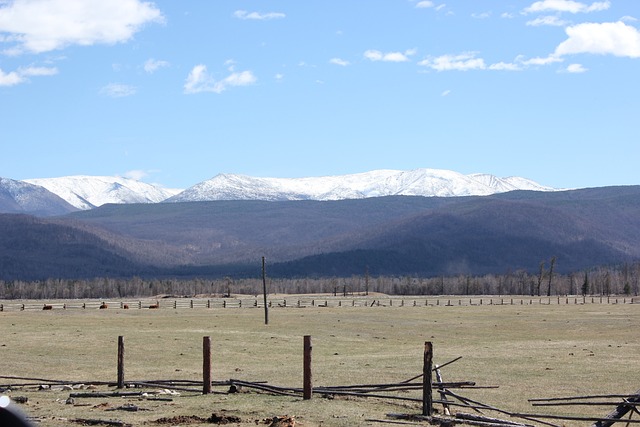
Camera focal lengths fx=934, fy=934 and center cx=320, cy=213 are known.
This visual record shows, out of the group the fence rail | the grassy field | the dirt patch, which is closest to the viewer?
the dirt patch

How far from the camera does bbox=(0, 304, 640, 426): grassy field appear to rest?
76.1ft

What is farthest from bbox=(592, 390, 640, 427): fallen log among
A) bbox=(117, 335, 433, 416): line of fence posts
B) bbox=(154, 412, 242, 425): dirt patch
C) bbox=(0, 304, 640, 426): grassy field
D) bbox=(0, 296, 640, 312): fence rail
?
bbox=(0, 296, 640, 312): fence rail

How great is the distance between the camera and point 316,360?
40938 mm

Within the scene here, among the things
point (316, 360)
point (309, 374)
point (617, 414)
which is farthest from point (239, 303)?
point (617, 414)

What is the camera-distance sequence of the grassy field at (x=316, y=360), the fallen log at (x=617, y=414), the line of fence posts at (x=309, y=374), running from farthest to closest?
the grassy field at (x=316, y=360), the line of fence posts at (x=309, y=374), the fallen log at (x=617, y=414)

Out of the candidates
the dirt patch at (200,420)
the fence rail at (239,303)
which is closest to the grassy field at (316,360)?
the dirt patch at (200,420)

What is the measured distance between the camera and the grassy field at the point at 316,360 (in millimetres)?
23203

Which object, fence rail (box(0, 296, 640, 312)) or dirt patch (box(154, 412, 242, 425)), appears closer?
dirt patch (box(154, 412, 242, 425))

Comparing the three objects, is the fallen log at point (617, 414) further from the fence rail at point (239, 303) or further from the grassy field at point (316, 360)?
the fence rail at point (239, 303)

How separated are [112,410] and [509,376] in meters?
17.0

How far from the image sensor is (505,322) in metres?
77.8

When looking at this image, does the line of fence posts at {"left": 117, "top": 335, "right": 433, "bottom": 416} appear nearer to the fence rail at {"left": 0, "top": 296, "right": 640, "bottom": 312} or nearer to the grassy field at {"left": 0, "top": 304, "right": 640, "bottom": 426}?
the grassy field at {"left": 0, "top": 304, "right": 640, "bottom": 426}

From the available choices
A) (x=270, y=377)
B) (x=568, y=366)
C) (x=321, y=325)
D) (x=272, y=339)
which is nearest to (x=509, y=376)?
(x=568, y=366)

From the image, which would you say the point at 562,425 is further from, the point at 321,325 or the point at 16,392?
the point at 321,325
